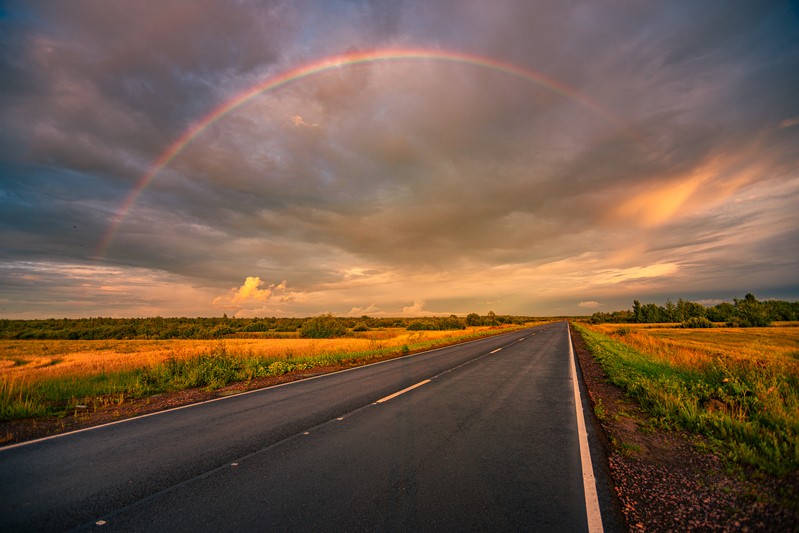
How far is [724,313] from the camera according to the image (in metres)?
84.4

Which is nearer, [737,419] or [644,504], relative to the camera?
[644,504]

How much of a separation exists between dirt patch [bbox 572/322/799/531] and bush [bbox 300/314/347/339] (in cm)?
5070

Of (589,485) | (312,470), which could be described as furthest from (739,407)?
(312,470)

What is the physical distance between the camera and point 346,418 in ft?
21.8

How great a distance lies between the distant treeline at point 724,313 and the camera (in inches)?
2495

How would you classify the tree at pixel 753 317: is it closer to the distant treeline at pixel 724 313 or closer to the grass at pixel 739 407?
the distant treeline at pixel 724 313

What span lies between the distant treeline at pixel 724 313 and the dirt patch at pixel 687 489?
8424 centimetres

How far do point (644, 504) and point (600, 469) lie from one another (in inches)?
32.3

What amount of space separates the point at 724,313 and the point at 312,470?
117 m

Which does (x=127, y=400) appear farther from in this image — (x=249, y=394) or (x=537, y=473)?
(x=537, y=473)

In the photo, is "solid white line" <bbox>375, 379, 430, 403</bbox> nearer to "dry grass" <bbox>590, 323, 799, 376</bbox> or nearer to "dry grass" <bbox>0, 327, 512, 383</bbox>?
"dry grass" <bbox>0, 327, 512, 383</bbox>

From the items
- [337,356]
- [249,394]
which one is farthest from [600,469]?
[337,356]

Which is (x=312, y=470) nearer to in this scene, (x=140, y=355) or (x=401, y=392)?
(x=401, y=392)

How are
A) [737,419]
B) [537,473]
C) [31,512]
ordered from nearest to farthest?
[31,512] < [537,473] < [737,419]
